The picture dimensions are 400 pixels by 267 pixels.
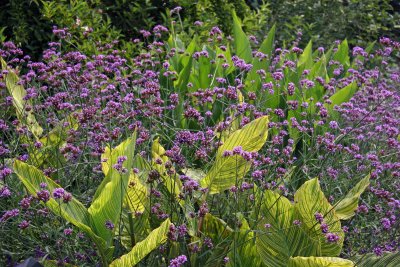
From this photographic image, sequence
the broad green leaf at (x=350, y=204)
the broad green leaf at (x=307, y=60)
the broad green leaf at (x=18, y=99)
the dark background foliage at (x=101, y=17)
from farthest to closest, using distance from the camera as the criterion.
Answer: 1. the dark background foliage at (x=101, y=17)
2. the broad green leaf at (x=307, y=60)
3. the broad green leaf at (x=18, y=99)
4. the broad green leaf at (x=350, y=204)

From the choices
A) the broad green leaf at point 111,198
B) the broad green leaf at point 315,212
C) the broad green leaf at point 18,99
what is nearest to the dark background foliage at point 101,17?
the broad green leaf at point 18,99

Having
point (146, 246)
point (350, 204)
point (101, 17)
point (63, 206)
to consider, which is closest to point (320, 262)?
point (350, 204)

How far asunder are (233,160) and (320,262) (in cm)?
57

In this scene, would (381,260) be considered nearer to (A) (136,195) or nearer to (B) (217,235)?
(B) (217,235)

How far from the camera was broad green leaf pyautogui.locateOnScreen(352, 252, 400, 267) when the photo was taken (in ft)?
9.34

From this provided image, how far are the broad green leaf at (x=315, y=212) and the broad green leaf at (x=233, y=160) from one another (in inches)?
10.2

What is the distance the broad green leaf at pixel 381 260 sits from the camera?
285cm

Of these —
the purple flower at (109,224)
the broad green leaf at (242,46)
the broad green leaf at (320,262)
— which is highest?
the purple flower at (109,224)

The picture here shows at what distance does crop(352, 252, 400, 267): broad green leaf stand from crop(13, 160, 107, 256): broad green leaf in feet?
3.48

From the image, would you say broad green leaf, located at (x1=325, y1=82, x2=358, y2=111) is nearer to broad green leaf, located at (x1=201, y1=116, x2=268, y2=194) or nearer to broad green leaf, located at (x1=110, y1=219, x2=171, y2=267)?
broad green leaf, located at (x1=201, y1=116, x2=268, y2=194)

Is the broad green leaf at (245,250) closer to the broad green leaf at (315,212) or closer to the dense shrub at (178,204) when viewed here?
the dense shrub at (178,204)

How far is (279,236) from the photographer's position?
281cm

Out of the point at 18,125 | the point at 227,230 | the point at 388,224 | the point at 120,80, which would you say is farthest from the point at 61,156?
the point at 388,224

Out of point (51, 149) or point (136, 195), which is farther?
point (51, 149)
